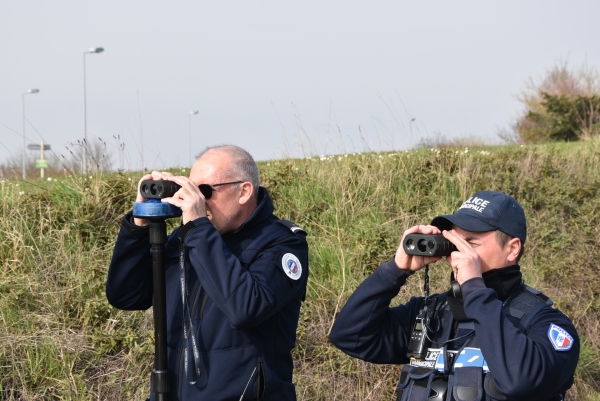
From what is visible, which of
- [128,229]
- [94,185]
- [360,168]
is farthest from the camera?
[360,168]

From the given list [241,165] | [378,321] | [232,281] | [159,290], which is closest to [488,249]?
[378,321]

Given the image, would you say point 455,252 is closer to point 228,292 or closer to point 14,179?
point 228,292

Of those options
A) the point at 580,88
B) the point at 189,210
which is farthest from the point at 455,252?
the point at 580,88

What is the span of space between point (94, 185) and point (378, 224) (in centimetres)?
275

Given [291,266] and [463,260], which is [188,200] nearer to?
[291,266]

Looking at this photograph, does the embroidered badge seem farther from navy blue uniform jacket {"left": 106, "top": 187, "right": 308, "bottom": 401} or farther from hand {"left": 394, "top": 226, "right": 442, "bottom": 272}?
hand {"left": 394, "top": 226, "right": 442, "bottom": 272}

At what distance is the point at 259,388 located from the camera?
2.77m

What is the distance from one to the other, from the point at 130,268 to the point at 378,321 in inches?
44.2

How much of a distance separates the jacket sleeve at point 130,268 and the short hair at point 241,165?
1.42 ft

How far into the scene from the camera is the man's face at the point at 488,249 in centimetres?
270

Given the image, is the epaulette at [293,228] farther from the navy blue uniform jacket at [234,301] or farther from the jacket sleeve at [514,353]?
the jacket sleeve at [514,353]

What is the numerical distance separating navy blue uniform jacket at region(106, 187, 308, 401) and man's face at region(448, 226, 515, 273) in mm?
720

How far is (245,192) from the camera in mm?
3031

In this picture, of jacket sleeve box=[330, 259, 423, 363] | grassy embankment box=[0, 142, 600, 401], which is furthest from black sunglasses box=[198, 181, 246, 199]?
grassy embankment box=[0, 142, 600, 401]
